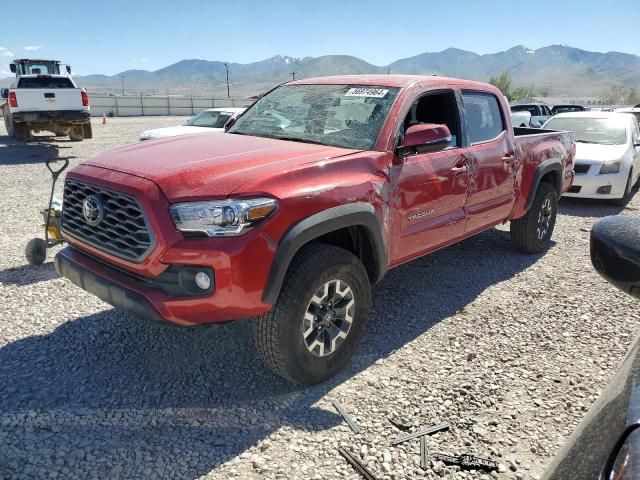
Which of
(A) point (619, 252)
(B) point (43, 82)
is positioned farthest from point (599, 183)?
(B) point (43, 82)

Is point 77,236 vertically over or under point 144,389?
over

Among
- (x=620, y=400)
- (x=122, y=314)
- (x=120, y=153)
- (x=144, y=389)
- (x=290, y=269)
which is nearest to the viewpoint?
(x=620, y=400)

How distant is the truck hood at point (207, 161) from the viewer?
8.98 feet

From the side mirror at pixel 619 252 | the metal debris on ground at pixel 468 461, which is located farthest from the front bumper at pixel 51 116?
the side mirror at pixel 619 252

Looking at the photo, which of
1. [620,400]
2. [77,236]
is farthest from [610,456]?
[77,236]

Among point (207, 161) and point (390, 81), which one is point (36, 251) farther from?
point (390, 81)

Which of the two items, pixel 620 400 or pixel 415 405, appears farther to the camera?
pixel 415 405

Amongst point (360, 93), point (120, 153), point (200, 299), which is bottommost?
point (200, 299)

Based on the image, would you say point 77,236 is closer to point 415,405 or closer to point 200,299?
point 200,299

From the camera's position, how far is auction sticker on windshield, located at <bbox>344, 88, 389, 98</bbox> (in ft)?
12.6

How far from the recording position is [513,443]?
2.80 m

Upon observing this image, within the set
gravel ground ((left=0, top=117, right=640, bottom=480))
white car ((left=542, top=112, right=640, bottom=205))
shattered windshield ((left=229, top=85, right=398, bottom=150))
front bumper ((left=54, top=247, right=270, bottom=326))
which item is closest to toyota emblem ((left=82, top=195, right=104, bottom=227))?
front bumper ((left=54, top=247, right=270, bottom=326))

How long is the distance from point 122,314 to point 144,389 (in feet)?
3.84

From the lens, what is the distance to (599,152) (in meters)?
9.00
